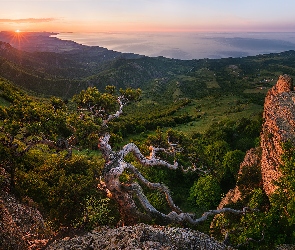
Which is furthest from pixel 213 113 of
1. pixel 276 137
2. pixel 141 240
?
pixel 141 240

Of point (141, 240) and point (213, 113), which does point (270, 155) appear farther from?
point (213, 113)

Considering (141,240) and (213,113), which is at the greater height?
(141,240)

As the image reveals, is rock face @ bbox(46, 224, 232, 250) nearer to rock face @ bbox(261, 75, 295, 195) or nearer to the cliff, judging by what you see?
the cliff

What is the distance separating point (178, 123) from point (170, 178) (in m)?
42.4

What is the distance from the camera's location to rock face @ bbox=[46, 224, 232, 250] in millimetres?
12398

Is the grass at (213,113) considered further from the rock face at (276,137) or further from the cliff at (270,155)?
the rock face at (276,137)

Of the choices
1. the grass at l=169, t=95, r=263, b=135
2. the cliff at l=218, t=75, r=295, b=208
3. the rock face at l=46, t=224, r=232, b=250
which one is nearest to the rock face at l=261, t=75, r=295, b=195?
Answer: the cliff at l=218, t=75, r=295, b=208

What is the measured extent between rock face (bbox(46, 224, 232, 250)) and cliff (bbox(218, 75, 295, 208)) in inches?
418

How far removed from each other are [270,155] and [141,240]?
16103 mm

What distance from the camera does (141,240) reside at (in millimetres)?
12648

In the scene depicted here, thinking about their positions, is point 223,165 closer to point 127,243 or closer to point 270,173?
point 270,173

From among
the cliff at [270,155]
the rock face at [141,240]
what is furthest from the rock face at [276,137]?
the rock face at [141,240]

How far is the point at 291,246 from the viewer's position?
55.3ft

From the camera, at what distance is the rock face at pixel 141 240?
12398mm
